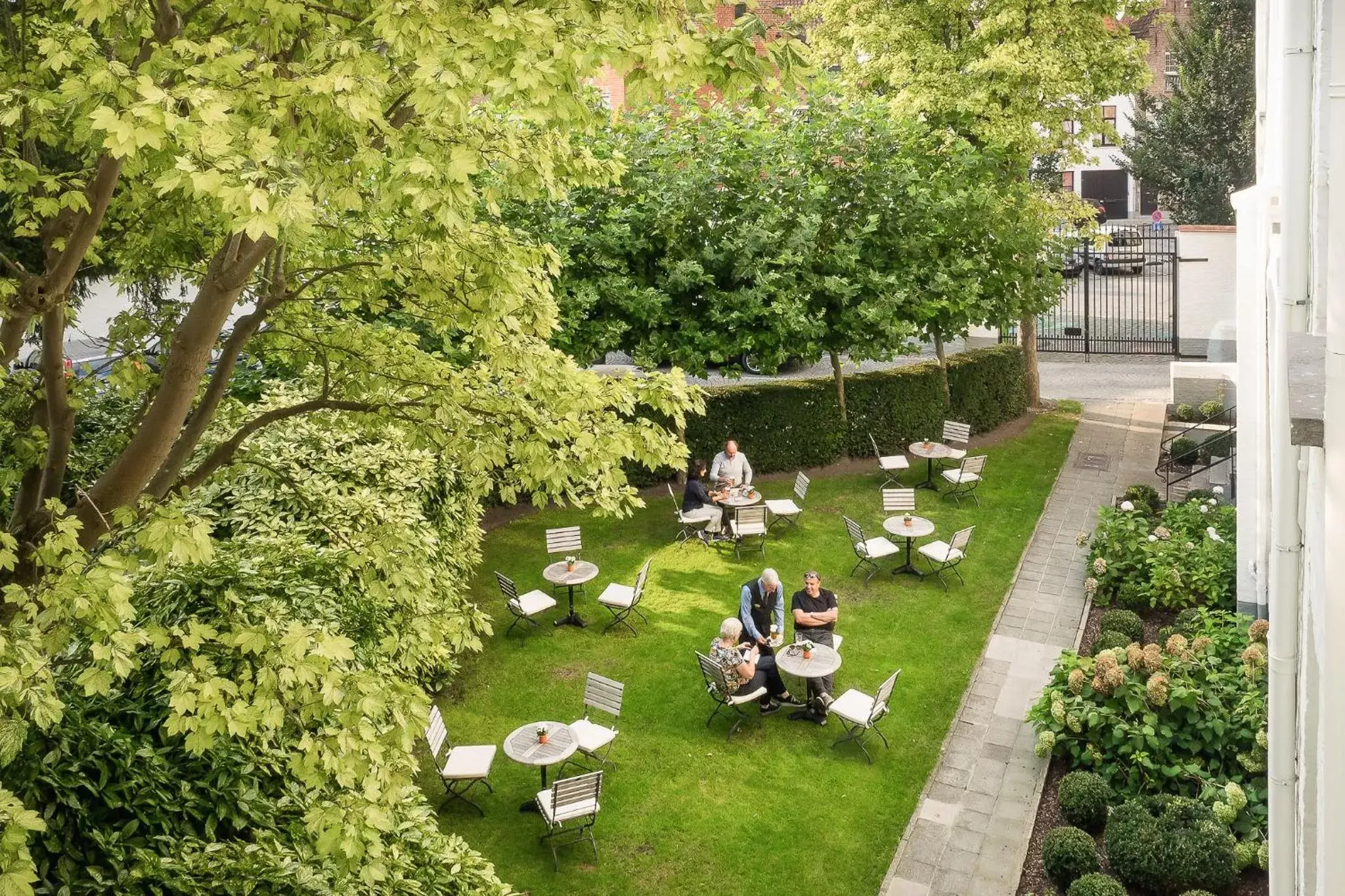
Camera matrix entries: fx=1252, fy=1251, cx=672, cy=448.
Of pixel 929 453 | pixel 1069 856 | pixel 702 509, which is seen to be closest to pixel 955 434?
pixel 929 453

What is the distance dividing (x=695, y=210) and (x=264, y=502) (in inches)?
376

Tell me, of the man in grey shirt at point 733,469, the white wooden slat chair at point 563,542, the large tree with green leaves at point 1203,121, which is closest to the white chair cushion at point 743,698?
the white wooden slat chair at point 563,542

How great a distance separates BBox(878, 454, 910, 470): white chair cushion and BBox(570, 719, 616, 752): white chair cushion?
31.7 ft

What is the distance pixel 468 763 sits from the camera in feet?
39.9

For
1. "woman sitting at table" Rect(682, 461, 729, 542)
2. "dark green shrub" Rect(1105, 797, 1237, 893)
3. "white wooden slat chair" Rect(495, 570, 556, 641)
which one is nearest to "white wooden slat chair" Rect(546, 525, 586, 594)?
"white wooden slat chair" Rect(495, 570, 556, 641)

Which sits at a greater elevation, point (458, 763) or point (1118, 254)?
point (1118, 254)

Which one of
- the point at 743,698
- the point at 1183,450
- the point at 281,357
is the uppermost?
the point at 281,357

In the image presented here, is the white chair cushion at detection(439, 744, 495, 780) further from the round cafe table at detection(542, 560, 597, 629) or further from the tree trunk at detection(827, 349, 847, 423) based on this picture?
Answer: the tree trunk at detection(827, 349, 847, 423)

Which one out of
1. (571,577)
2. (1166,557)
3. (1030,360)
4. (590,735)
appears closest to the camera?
(590,735)

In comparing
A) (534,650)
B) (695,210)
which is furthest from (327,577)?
(695,210)

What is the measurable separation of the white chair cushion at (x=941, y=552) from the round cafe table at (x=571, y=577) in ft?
15.1

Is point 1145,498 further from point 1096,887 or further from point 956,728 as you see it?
point 1096,887

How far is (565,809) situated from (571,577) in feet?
17.6

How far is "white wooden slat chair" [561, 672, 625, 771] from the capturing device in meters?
12.6
